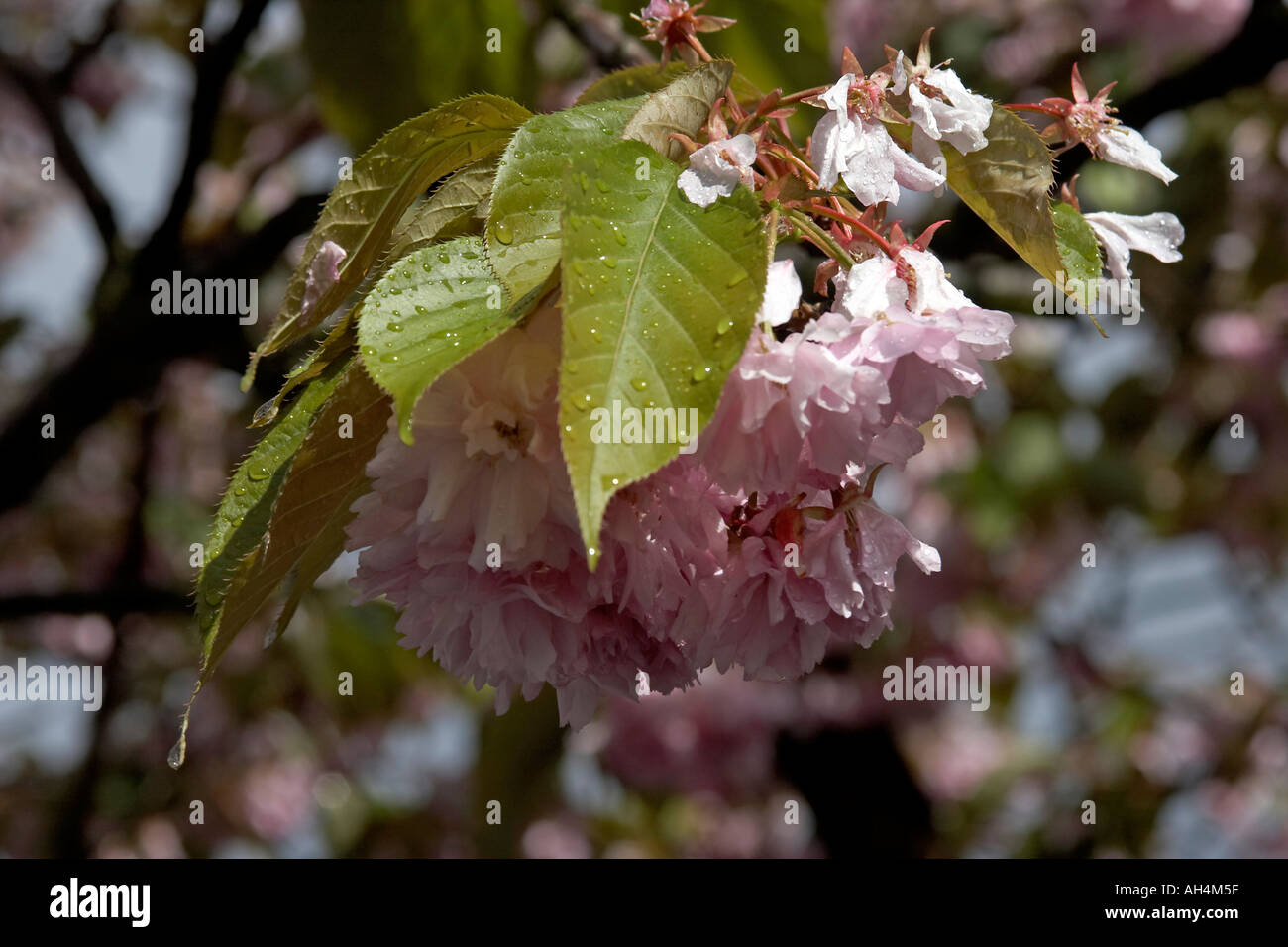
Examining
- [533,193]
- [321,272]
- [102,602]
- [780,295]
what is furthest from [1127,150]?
[102,602]

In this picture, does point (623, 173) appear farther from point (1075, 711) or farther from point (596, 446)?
point (1075, 711)

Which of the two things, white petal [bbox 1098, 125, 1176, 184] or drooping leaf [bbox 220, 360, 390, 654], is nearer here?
drooping leaf [bbox 220, 360, 390, 654]

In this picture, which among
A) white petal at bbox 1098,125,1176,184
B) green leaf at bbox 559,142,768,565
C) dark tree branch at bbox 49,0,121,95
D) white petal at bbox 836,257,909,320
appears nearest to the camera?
green leaf at bbox 559,142,768,565

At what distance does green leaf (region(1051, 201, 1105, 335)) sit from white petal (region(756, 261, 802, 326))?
188mm

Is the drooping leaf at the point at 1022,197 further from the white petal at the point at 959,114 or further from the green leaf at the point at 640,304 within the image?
the green leaf at the point at 640,304

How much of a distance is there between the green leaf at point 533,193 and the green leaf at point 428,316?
0.05ft

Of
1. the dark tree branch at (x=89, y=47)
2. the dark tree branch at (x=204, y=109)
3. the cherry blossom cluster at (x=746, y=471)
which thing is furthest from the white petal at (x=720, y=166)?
the dark tree branch at (x=89, y=47)

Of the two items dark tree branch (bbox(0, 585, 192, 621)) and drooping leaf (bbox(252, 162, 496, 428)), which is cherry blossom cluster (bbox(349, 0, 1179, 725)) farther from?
dark tree branch (bbox(0, 585, 192, 621))

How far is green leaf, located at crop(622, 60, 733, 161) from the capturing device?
0.65m

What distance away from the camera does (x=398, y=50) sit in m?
1.56

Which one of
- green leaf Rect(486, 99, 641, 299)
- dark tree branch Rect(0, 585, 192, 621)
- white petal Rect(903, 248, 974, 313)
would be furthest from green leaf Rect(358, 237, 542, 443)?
dark tree branch Rect(0, 585, 192, 621)

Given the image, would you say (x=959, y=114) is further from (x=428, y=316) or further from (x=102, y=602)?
(x=102, y=602)

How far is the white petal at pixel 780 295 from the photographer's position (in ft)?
2.03

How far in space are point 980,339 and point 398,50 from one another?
1.17 meters
